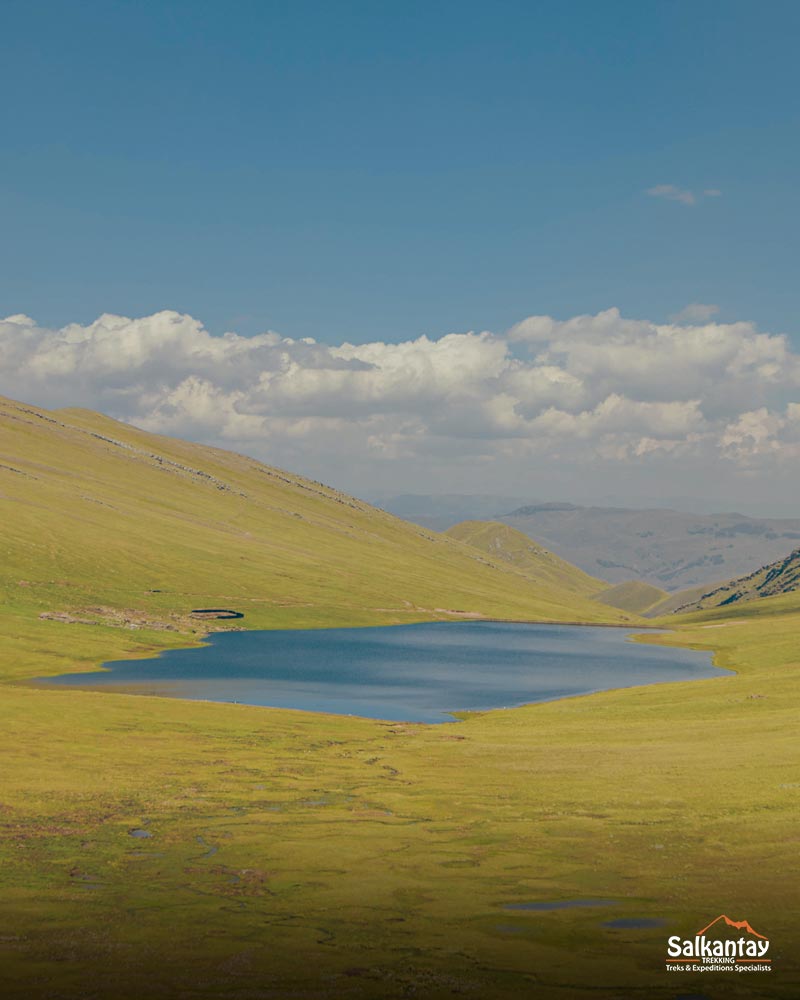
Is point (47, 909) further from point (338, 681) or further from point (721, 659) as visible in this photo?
point (721, 659)

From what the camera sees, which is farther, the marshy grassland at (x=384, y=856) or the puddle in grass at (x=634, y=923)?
the puddle in grass at (x=634, y=923)

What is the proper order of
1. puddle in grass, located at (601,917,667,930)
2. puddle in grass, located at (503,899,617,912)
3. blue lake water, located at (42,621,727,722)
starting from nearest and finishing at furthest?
puddle in grass, located at (601,917,667,930)
puddle in grass, located at (503,899,617,912)
blue lake water, located at (42,621,727,722)

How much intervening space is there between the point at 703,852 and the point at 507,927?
44.1 ft

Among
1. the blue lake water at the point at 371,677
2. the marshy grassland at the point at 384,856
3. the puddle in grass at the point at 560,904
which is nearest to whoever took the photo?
the marshy grassland at the point at 384,856

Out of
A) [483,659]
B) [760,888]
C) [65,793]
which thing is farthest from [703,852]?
[483,659]

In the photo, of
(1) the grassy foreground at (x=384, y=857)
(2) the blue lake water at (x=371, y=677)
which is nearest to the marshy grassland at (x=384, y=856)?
(1) the grassy foreground at (x=384, y=857)

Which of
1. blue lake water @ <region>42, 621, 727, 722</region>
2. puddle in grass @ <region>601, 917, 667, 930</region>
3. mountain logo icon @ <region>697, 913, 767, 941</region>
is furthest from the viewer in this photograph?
blue lake water @ <region>42, 621, 727, 722</region>

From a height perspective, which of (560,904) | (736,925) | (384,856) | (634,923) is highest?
(736,925)

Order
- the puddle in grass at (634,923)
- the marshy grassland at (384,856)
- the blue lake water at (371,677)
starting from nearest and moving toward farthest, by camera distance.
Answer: the marshy grassland at (384,856)
the puddle in grass at (634,923)
the blue lake water at (371,677)

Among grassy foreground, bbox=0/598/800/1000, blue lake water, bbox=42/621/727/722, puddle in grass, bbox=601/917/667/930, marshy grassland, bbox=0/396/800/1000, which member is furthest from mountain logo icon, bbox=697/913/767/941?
blue lake water, bbox=42/621/727/722

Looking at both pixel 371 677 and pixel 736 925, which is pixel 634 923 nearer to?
pixel 736 925

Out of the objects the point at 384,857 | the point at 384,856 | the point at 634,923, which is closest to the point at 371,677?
the point at 384,856

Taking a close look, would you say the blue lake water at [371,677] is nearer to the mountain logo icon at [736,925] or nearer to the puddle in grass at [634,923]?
the puddle in grass at [634,923]

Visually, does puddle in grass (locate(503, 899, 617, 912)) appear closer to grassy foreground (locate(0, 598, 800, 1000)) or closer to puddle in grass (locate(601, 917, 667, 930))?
grassy foreground (locate(0, 598, 800, 1000))
